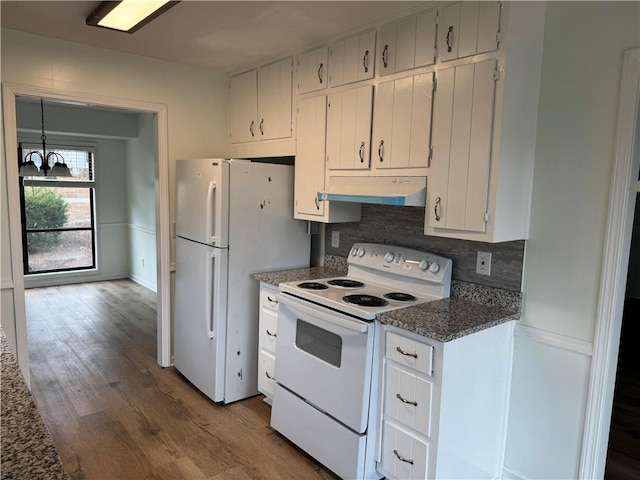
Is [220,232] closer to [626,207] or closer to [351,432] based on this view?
[351,432]

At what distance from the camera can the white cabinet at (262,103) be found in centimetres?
315

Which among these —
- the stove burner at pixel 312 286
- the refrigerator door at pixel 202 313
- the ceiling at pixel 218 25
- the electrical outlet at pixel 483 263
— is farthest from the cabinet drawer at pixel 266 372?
the ceiling at pixel 218 25

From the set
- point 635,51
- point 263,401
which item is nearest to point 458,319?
point 635,51

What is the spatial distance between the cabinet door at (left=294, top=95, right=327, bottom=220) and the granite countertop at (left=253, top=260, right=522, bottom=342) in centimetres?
97

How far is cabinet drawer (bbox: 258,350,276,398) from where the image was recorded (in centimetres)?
297

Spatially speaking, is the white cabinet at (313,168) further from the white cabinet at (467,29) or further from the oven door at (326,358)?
the white cabinet at (467,29)

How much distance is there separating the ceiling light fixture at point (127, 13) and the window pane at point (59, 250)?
480 centimetres

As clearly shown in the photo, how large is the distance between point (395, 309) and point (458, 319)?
0.98 ft

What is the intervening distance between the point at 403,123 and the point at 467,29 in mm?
518

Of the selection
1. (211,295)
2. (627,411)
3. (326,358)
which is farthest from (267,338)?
(627,411)

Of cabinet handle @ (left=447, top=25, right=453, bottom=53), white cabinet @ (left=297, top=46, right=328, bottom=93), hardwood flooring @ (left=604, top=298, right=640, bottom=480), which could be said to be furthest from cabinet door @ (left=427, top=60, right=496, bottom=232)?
hardwood flooring @ (left=604, top=298, right=640, bottom=480)

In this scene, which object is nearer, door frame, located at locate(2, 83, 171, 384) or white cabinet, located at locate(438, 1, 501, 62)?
white cabinet, located at locate(438, 1, 501, 62)

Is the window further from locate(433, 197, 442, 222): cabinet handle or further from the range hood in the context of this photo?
locate(433, 197, 442, 222): cabinet handle

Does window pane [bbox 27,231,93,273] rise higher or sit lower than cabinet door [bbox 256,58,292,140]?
lower
